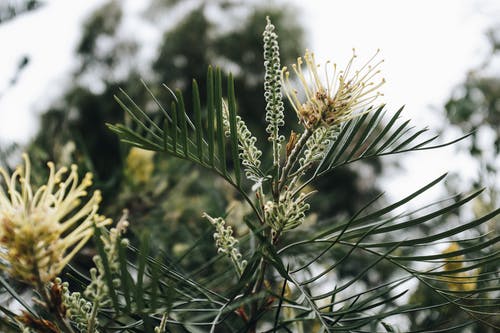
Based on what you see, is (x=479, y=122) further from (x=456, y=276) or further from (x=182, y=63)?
(x=182, y=63)

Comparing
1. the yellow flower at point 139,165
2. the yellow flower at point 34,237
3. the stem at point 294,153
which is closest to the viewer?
the yellow flower at point 34,237

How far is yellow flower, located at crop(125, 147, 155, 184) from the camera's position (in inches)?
46.4

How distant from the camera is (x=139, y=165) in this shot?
47.1 inches

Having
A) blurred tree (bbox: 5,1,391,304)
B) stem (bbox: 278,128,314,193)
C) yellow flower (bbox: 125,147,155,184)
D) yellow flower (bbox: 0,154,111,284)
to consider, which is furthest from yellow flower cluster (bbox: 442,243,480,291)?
blurred tree (bbox: 5,1,391,304)

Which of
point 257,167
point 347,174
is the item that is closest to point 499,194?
point 257,167

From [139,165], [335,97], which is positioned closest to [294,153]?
[335,97]

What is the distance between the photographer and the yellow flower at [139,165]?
46.4 inches

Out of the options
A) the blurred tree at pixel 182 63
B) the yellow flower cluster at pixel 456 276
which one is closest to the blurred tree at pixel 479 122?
the yellow flower cluster at pixel 456 276

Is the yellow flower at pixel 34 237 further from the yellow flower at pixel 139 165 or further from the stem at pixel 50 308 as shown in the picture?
the yellow flower at pixel 139 165

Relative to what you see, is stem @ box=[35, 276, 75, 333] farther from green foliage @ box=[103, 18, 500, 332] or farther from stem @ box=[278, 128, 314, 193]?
stem @ box=[278, 128, 314, 193]

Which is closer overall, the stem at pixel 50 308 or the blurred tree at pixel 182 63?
the stem at pixel 50 308

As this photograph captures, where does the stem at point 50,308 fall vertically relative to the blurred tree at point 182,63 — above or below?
below

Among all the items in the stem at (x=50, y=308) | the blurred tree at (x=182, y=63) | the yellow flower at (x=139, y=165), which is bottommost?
the stem at (x=50, y=308)

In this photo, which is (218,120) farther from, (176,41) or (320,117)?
(176,41)
